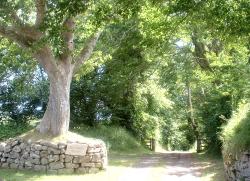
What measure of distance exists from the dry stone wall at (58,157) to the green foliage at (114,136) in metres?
8.84

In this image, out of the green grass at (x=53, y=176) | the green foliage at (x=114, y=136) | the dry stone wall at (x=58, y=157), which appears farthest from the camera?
the green foliage at (x=114, y=136)

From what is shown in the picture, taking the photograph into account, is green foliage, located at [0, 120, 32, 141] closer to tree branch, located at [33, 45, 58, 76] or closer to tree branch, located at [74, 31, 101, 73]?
tree branch, located at [74, 31, 101, 73]

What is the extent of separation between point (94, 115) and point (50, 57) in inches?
497

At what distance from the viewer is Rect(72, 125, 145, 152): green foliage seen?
25.8 metres

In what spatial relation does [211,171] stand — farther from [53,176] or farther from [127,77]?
[127,77]

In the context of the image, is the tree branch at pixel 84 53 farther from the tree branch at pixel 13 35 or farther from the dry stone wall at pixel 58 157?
the dry stone wall at pixel 58 157

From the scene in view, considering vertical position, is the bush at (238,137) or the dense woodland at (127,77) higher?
the dense woodland at (127,77)

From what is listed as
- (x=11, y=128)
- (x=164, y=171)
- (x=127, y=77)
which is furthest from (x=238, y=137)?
(x=11, y=128)

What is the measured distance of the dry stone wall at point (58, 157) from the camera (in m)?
15.7

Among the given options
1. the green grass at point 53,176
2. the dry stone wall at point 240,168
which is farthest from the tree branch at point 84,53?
the dry stone wall at point 240,168

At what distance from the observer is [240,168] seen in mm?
11703

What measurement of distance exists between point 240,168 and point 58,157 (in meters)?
6.73

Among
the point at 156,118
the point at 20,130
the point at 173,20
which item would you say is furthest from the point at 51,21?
the point at 156,118

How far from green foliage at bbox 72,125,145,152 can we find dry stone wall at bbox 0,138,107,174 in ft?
29.0
